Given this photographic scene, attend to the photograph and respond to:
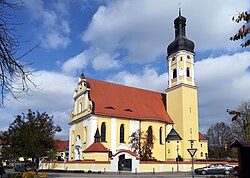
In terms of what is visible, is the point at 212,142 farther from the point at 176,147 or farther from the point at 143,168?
the point at 143,168

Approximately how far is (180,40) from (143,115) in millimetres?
14557

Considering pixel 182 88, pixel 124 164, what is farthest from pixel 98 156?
pixel 182 88

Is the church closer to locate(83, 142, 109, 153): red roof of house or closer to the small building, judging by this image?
locate(83, 142, 109, 153): red roof of house

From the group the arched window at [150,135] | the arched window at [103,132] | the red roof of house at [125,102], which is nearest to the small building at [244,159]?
the arched window at [103,132]

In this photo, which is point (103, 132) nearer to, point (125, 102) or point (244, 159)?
point (125, 102)

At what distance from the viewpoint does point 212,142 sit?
3445 inches

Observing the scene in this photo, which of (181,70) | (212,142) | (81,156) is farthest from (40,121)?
(212,142)

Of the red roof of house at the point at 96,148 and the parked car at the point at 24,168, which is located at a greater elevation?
the red roof of house at the point at 96,148

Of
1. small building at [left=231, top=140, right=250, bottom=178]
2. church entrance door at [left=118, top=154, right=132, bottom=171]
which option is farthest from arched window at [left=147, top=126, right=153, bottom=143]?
small building at [left=231, top=140, right=250, bottom=178]

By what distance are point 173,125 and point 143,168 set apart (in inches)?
625

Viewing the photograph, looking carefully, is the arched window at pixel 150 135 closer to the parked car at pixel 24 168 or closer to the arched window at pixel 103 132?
the arched window at pixel 103 132

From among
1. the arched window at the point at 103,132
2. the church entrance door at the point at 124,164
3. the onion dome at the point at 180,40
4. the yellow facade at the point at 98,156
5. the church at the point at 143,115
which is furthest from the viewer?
the onion dome at the point at 180,40

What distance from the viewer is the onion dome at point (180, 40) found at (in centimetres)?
5397

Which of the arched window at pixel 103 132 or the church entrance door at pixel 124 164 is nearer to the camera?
the church entrance door at pixel 124 164
